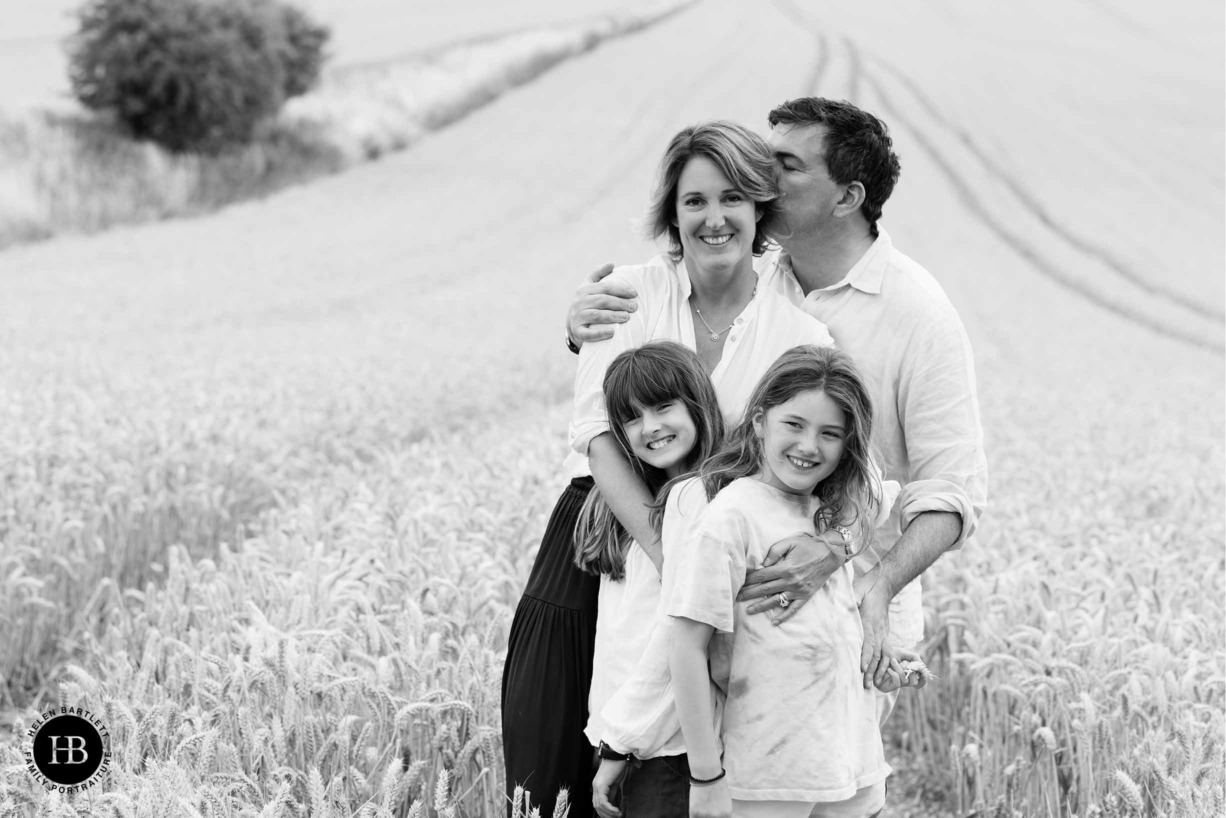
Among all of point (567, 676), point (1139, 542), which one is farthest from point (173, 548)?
point (1139, 542)

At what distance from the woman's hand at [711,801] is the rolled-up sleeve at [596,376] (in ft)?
2.91

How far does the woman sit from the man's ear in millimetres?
198

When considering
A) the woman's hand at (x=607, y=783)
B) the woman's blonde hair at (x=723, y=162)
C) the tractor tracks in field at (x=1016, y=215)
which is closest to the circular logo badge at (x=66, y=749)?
the woman's hand at (x=607, y=783)

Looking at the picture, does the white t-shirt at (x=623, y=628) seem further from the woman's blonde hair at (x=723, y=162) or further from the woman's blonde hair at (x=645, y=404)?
the woman's blonde hair at (x=723, y=162)

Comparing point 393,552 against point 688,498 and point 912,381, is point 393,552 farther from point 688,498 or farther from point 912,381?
point 912,381

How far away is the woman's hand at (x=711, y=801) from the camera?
269 cm

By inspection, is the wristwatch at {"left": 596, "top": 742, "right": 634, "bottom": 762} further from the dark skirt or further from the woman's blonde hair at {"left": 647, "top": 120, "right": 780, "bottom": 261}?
the woman's blonde hair at {"left": 647, "top": 120, "right": 780, "bottom": 261}

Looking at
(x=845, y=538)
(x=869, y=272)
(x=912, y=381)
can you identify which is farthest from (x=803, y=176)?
(x=845, y=538)

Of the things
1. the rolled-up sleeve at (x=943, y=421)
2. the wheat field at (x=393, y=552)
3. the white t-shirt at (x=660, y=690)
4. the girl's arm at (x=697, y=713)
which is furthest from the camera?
the wheat field at (x=393, y=552)

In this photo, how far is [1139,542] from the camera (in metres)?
6.46

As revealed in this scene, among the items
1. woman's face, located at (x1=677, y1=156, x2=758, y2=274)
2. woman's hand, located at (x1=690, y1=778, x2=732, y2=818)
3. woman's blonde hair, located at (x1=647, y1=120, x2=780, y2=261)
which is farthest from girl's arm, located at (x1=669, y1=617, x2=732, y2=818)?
woman's blonde hair, located at (x1=647, y1=120, x2=780, y2=261)

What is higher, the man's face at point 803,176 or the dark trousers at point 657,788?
the man's face at point 803,176

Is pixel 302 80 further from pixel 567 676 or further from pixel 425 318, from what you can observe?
pixel 567 676

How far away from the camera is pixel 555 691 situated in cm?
318
